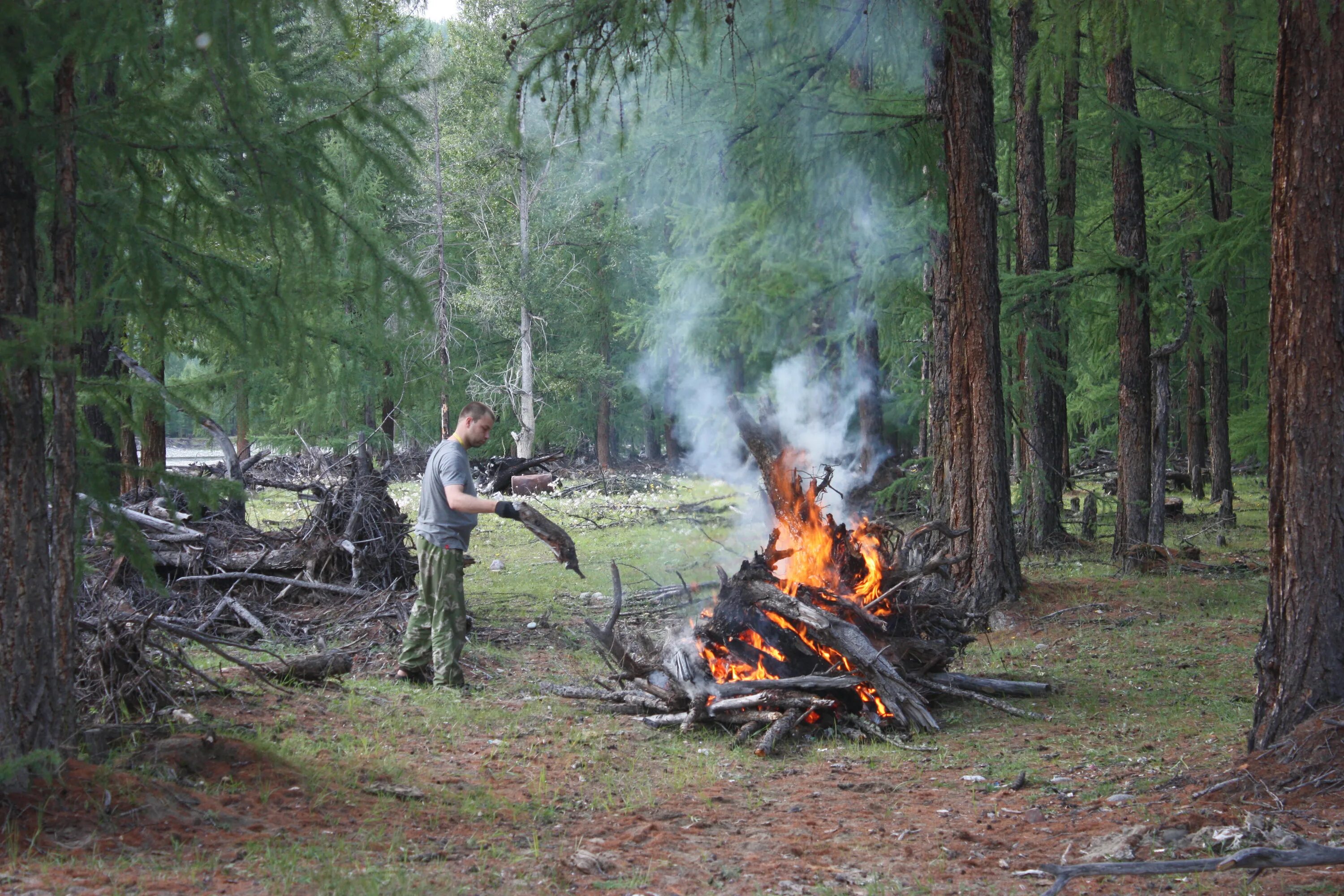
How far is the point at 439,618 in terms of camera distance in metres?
7.80

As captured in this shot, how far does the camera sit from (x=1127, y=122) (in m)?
11.6

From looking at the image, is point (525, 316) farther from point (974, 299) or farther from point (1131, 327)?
point (974, 299)

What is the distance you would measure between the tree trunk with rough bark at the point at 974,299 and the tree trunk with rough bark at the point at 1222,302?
329 centimetres

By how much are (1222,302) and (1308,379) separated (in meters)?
15.7

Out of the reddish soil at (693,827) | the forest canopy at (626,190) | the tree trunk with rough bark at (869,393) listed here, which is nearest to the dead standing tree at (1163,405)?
the forest canopy at (626,190)

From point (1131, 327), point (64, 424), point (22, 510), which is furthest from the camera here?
point (1131, 327)

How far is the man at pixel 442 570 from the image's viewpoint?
776 centimetres

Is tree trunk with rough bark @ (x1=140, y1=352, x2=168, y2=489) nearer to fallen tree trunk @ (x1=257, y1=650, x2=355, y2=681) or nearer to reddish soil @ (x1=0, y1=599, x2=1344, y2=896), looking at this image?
reddish soil @ (x1=0, y1=599, x2=1344, y2=896)

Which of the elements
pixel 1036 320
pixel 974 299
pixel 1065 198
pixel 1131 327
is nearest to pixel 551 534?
pixel 974 299

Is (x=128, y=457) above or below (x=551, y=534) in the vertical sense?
above

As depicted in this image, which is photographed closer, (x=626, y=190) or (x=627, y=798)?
(x=627, y=798)

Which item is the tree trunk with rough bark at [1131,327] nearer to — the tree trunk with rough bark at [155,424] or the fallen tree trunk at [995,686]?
the fallen tree trunk at [995,686]

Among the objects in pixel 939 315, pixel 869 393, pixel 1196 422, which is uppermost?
pixel 939 315

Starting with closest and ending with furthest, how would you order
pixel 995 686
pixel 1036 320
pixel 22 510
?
Answer: pixel 22 510
pixel 995 686
pixel 1036 320
